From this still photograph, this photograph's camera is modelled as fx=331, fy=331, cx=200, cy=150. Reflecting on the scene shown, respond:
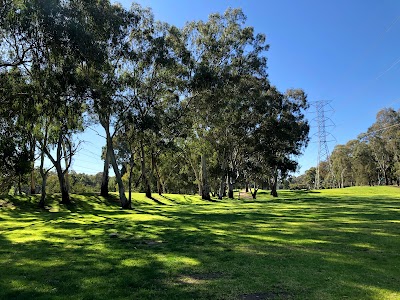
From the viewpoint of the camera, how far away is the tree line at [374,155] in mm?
79062

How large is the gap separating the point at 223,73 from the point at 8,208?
23.2 m

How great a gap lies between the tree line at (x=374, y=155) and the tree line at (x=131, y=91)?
123 ft

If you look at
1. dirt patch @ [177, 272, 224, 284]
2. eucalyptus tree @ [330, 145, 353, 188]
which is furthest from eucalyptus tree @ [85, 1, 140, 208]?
eucalyptus tree @ [330, 145, 353, 188]

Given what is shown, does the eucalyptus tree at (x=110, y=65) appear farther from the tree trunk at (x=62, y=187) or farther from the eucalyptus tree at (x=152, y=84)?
the tree trunk at (x=62, y=187)

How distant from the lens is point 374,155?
9194 centimetres

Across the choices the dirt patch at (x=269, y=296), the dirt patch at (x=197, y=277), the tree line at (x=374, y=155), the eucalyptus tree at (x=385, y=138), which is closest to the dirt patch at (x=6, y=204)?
the dirt patch at (x=197, y=277)

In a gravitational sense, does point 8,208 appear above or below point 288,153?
below

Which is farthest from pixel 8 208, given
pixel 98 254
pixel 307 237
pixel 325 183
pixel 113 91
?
pixel 325 183

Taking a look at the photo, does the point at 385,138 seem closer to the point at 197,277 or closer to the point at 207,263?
the point at 207,263

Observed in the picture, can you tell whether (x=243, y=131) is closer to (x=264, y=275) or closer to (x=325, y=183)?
(x=264, y=275)

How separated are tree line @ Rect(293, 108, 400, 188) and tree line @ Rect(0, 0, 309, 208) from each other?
37412mm

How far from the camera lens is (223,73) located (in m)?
34.1

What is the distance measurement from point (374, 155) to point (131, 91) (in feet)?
273

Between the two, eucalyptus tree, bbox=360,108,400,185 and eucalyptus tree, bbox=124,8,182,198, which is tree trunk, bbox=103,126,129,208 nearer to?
eucalyptus tree, bbox=124,8,182,198
